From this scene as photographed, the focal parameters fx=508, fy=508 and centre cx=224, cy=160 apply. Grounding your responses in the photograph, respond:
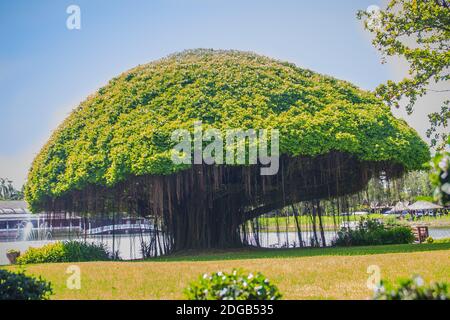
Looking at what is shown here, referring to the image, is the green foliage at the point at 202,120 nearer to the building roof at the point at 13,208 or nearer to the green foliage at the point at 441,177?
the green foliage at the point at 441,177

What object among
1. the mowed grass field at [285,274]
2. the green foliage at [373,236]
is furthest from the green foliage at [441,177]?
the green foliage at [373,236]

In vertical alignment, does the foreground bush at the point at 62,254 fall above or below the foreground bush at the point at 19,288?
below

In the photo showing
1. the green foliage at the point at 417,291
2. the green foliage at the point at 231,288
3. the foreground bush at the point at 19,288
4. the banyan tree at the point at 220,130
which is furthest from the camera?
the banyan tree at the point at 220,130

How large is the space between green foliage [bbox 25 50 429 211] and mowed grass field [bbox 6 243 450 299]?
4.30 metres

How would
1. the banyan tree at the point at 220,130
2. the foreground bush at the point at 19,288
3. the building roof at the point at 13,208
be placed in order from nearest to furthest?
the foreground bush at the point at 19,288, the banyan tree at the point at 220,130, the building roof at the point at 13,208

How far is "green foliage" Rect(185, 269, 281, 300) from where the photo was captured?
5.87 m

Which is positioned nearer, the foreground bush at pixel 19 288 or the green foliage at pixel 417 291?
the green foliage at pixel 417 291

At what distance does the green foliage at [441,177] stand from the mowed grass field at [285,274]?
11.2 ft

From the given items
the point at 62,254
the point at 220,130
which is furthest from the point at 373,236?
the point at 62,254

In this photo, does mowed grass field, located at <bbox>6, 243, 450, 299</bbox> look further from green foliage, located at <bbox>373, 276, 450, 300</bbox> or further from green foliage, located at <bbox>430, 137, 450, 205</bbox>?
green foliage, located at <bbox>430, 137, 450, 205</bbox>

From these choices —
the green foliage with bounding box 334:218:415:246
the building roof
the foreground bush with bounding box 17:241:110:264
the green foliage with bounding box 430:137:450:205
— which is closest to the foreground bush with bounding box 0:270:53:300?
the green foliage with bounding box 430:137:450:205

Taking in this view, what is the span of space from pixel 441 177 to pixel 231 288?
2604mm

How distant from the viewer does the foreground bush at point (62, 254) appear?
16.6 metres
